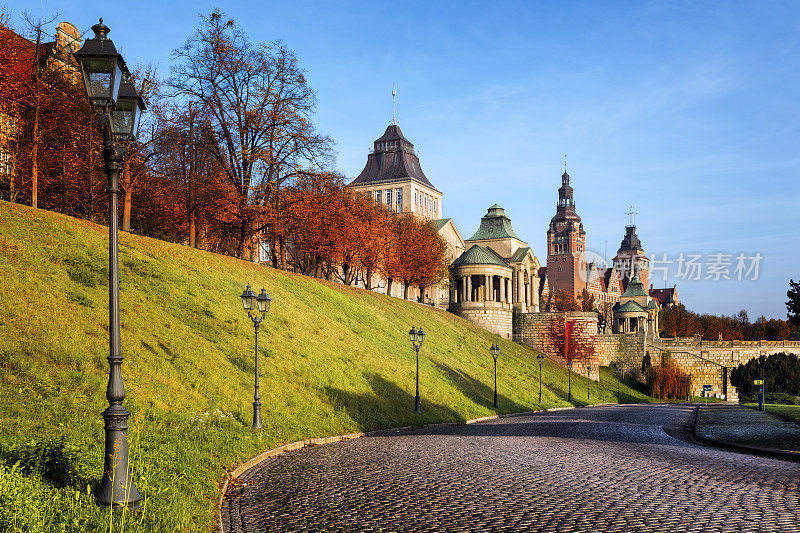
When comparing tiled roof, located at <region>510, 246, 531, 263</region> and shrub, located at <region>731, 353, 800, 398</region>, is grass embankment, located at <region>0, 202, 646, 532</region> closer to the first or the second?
tiled roof, located at <region>510, 246, 531, 263</region>

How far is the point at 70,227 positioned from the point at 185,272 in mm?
5098

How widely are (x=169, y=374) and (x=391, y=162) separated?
315 feet

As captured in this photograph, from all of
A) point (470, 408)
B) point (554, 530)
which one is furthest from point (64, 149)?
point (554, 530)

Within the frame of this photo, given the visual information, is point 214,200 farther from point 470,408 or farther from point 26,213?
point 470,408

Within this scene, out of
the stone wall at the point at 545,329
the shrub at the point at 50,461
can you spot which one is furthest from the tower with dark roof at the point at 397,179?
the shrub at the point at 50,461

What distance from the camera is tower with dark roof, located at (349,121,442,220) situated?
109 metres

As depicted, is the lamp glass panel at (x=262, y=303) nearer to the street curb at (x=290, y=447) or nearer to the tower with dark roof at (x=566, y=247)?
the street curb at (x=290, y=447)

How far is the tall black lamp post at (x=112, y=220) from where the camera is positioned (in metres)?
8.04

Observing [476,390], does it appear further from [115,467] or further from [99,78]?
[99,78]

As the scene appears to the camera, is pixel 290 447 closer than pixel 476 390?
Yes

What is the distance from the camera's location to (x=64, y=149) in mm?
35781

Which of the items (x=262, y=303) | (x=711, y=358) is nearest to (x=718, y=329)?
(x=711, y=358)

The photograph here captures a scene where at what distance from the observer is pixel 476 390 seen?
3831 cm

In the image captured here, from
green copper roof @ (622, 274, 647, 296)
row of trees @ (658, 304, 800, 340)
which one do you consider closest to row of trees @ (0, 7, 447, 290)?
green copper roof @ (622, 274, 647, 296)
